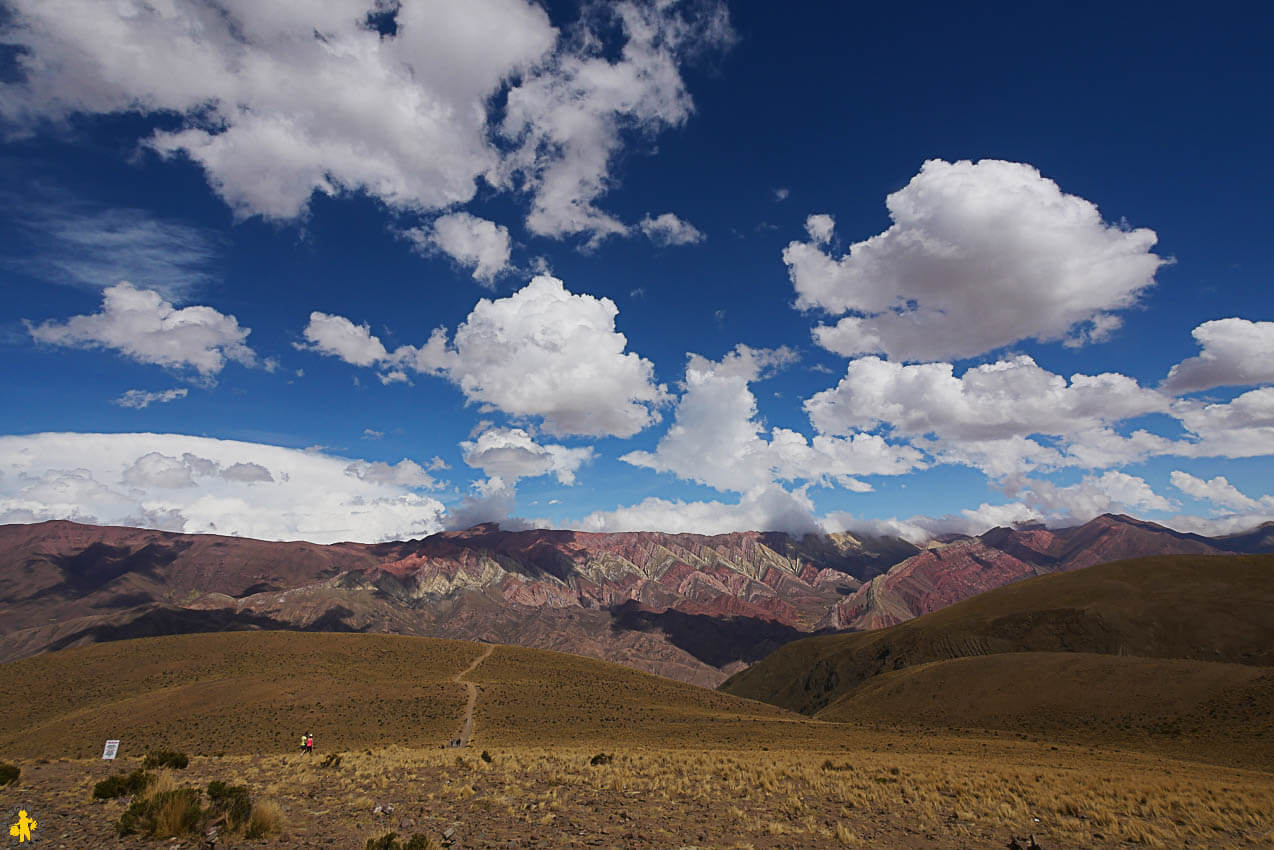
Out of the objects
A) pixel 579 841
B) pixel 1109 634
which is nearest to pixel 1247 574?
pixel 1109 634

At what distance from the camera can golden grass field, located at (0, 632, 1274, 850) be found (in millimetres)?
16156

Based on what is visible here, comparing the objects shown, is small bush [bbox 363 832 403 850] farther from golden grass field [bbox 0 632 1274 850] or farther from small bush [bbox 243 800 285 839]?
small bush [bbox 243 800 285 839]

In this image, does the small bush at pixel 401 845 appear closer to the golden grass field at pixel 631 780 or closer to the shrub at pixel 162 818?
the golden grass field at pixel 631 780

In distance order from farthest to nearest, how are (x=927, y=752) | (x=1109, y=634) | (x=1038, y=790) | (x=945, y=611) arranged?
1. (x=945, y=611)
2. (x=1109, y=634)
3. (x=927, y=752)
4. (x=1038, y=790)

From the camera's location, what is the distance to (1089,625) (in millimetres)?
102625

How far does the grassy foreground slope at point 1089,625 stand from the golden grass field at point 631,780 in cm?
4428

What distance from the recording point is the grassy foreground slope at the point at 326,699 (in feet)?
162

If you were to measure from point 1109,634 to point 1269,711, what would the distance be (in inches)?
2457

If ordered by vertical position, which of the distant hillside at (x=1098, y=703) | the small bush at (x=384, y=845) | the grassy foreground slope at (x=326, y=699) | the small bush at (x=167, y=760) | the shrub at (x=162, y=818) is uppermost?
the small bush at (x=384, y=845)

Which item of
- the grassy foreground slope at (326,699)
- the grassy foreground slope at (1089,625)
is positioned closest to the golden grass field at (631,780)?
the grassy foreground slope at (326,699)

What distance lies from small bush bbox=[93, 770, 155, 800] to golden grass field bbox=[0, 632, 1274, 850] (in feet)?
1.07

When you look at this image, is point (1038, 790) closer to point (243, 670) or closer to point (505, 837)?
point (505, 837)

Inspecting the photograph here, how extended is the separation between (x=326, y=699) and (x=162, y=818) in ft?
187

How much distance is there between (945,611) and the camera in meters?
136
